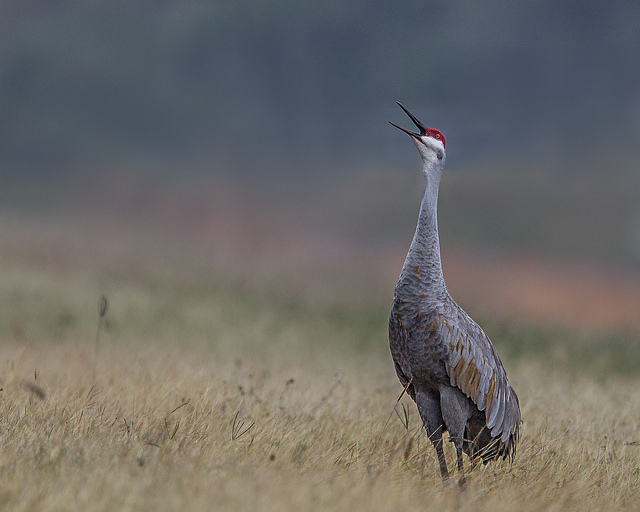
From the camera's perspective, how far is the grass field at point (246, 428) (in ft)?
13.8

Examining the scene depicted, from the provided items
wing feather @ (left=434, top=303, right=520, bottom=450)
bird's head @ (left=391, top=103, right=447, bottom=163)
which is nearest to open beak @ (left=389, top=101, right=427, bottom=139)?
bird's head @ (left=391, top=103, right=447, bottom=163)

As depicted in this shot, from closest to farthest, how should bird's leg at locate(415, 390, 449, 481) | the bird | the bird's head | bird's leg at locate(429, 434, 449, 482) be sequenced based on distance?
bird's leg at locate(429, 434, 449, 482)
the bird
bird's leg at locate(415, 390, 449, 481)
the bird's head

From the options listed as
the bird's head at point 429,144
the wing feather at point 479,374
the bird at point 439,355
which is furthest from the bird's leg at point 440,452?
the bird's head at point 429,144

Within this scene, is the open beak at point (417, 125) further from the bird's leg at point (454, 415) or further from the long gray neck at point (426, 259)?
the bird's leg at point (454, 415)

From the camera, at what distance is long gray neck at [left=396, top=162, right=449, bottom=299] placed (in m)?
5.57

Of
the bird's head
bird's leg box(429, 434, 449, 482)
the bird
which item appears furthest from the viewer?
the bird's head

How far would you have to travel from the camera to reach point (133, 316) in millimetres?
14328

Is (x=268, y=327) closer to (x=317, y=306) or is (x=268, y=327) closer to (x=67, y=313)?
(x=317, y=306)

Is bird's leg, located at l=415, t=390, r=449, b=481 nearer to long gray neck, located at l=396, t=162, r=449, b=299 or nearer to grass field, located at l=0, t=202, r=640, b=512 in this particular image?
grass field, located at l=0, t=202, r=640, b=512

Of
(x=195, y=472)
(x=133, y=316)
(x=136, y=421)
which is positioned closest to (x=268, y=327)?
(x=133, y=316)

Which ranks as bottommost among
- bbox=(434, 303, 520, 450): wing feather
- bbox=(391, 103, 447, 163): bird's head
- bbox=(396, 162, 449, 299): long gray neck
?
bbox=(434, 303, 520, 450): wing feather

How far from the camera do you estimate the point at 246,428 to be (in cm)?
582

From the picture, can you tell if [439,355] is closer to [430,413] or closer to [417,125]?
[430,413]

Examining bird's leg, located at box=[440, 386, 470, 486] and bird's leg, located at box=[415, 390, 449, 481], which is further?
bird's leg, located at box=[415, 390, 449, 481]
